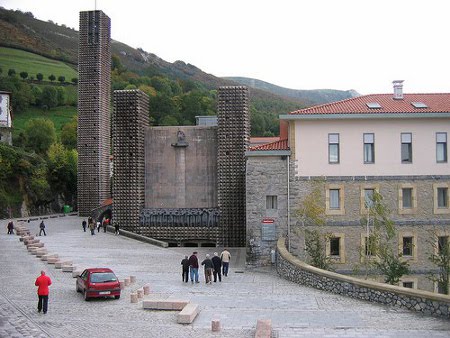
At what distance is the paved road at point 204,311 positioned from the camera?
15242mm

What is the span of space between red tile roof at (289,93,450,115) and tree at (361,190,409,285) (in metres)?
4.53

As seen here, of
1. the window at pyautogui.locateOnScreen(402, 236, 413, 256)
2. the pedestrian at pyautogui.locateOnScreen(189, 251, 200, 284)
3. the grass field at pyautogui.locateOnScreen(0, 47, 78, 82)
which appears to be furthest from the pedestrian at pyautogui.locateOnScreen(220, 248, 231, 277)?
the grass field at pyautogui.locateOnScreen(0, 47, 78, 82)

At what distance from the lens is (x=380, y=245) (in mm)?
25359

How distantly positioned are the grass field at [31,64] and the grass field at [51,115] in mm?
13106

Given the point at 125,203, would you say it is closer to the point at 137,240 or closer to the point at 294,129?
the point at 137,240

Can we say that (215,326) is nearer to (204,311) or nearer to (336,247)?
(204,311)

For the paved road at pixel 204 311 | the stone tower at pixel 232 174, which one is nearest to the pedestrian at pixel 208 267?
the paved road at pixel 204 311

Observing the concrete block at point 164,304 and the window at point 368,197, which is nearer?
the concrete block at point 164,304

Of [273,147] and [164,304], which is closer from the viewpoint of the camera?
[164,304]

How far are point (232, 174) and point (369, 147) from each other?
1515 cm

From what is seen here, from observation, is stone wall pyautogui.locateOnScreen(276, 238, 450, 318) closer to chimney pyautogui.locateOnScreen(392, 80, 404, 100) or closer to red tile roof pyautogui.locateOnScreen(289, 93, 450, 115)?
red tile roof pyautogui.locateOnScreen(289, 93, 450, 115)

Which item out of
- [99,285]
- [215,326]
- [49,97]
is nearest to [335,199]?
[99,285]

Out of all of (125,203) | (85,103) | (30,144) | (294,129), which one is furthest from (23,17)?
(294,129)

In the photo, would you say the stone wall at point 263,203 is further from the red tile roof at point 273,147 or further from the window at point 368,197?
the window at point 368,197
